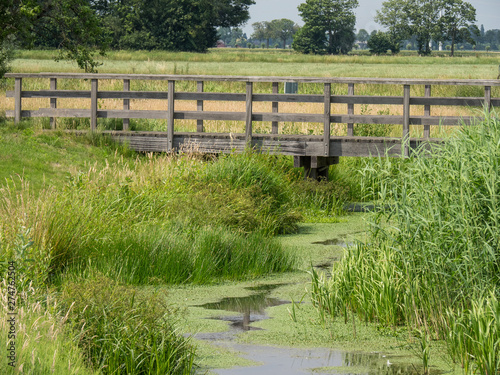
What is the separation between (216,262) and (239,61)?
57.6m

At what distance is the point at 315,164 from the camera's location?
1403 centimetres

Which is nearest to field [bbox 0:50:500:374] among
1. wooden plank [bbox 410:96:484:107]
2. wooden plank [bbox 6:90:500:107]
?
wooden plank [bbox 6:90:500:107]

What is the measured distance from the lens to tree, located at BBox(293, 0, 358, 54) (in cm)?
9600

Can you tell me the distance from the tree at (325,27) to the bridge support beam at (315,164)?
263 ft

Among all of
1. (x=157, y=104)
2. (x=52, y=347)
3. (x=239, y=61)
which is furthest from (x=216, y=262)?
(x=239, y=61)

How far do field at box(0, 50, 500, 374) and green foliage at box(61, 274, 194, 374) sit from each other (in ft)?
0.04

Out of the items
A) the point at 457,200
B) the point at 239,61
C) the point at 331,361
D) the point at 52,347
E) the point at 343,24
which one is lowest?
the point at 331,361

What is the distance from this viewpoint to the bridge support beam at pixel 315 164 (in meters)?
14.1

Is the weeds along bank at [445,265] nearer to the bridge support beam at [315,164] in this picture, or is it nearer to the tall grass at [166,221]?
the tall grass at [166,221]

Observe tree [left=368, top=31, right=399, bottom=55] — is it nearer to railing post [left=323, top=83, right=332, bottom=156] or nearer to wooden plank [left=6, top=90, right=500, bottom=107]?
wooden plank [left=6, top=90, right=500, bottom=107]

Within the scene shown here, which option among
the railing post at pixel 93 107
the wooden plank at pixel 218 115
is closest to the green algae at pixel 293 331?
the wooden plank at pixel 218 115

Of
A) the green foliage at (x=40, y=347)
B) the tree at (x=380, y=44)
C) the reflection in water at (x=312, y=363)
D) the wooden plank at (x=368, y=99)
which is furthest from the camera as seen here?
the tree at (x=380, y=44)

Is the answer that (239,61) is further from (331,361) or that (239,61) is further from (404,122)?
(331,361)

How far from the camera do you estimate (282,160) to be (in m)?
14.2
